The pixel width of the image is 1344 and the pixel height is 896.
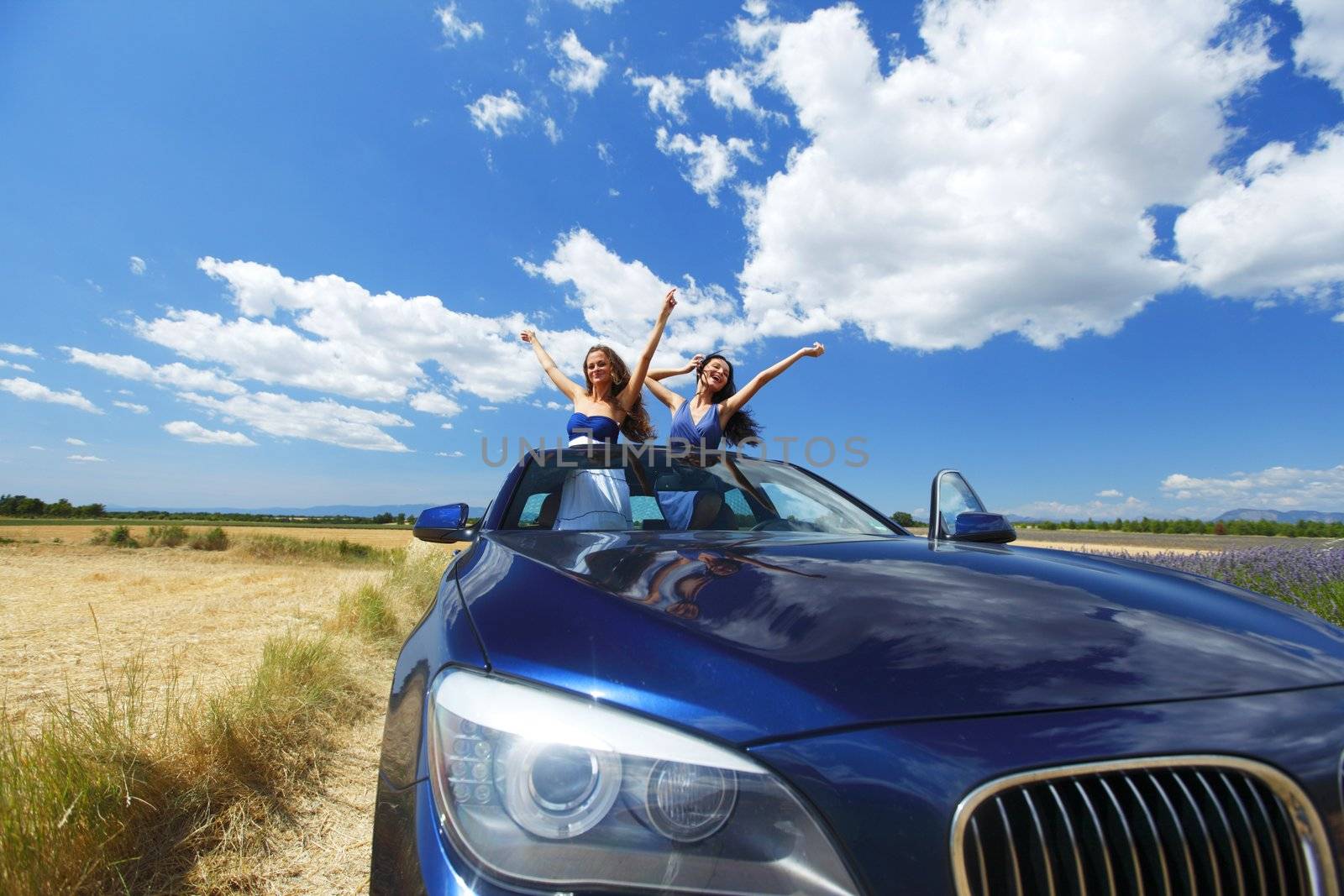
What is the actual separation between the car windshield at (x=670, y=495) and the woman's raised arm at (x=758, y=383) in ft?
7.56

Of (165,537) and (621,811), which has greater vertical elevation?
(621,811)

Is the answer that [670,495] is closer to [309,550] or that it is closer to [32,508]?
[309,550]

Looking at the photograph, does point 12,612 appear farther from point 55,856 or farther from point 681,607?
point 681,607

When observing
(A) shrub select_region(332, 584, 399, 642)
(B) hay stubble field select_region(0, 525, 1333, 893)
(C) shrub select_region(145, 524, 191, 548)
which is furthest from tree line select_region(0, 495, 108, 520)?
(A) shrub select_region(332, 584, 399, 642)

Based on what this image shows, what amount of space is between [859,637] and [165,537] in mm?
38484

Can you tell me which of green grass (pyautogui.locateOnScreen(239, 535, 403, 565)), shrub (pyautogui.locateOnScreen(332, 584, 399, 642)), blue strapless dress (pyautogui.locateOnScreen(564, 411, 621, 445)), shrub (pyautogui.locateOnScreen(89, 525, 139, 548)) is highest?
blue strapless dress (pyautogui.locateOnScreen(564, 411, 621, 445))

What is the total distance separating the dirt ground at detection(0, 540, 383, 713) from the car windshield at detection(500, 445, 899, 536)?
201 cm

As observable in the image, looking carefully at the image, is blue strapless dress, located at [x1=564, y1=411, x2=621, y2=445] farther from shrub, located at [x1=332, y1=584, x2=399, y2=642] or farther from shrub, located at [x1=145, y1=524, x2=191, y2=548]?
shrub, located at [x1=145, y1=524, x2=191, y2=548]

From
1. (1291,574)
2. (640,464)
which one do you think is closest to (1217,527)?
(1291,574)

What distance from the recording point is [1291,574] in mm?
5055

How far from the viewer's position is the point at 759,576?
1.29m

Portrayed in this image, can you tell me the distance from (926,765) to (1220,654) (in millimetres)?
655

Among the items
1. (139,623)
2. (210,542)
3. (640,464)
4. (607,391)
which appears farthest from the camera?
(210,542)

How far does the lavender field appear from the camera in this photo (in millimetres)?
4367
